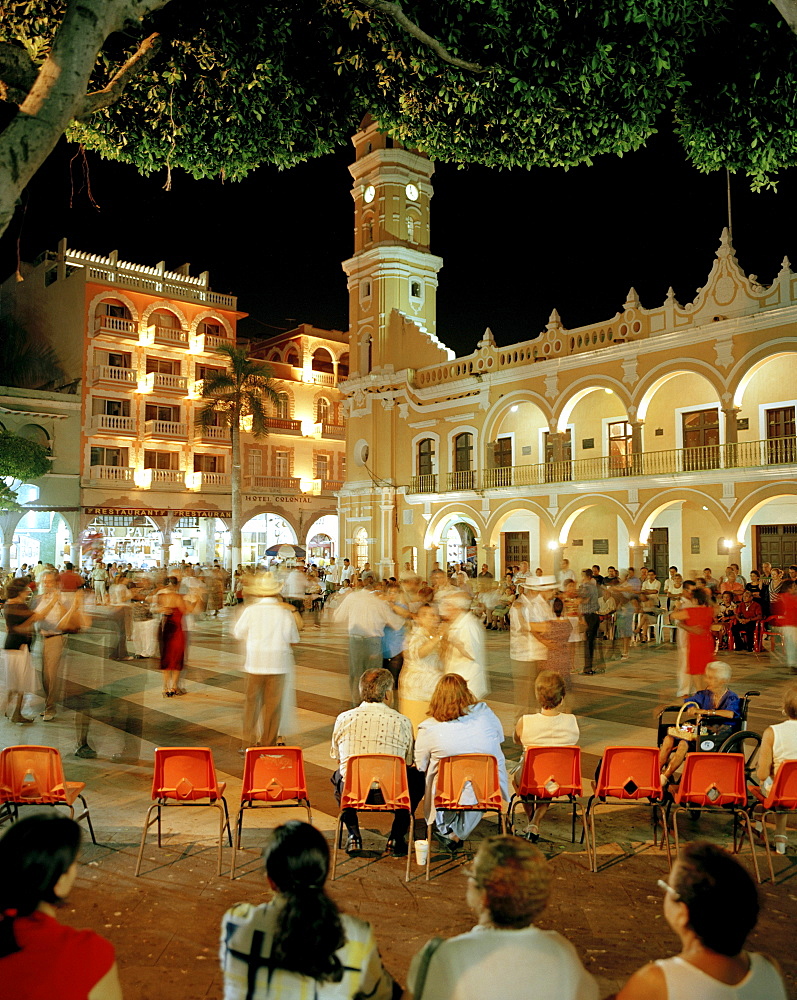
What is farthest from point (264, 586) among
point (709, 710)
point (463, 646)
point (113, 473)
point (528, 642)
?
point (113, 473)

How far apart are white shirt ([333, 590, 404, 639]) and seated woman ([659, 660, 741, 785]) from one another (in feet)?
13.5

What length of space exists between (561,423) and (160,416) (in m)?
21.8

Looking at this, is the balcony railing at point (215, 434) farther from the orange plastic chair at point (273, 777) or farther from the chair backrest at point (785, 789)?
the chair backrest at point (785, 789)

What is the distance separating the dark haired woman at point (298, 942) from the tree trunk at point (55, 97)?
5.08m

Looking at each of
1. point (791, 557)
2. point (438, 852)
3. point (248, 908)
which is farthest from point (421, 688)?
point (791, 557)

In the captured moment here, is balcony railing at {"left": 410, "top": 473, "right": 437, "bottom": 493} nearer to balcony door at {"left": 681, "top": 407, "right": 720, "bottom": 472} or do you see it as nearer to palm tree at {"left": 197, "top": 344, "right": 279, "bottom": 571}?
palm tree at {"left": 197, "top": 344, "right": 279, "bottom": 571}

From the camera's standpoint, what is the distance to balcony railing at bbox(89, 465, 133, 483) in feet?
120

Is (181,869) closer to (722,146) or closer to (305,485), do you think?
(722,146)

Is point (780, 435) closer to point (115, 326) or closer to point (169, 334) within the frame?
point (169, 334)

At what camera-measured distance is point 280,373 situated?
143ft

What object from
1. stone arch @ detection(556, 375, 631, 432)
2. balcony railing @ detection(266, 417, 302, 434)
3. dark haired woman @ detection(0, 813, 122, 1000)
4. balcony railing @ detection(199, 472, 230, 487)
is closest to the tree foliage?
dark haired woman @ detection(0, 813, 122, 1000)

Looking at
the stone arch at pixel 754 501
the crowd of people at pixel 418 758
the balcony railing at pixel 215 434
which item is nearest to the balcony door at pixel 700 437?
the stone arch at pixel 754 501

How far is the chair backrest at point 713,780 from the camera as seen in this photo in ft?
17.9

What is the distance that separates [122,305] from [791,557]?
1247 inches
